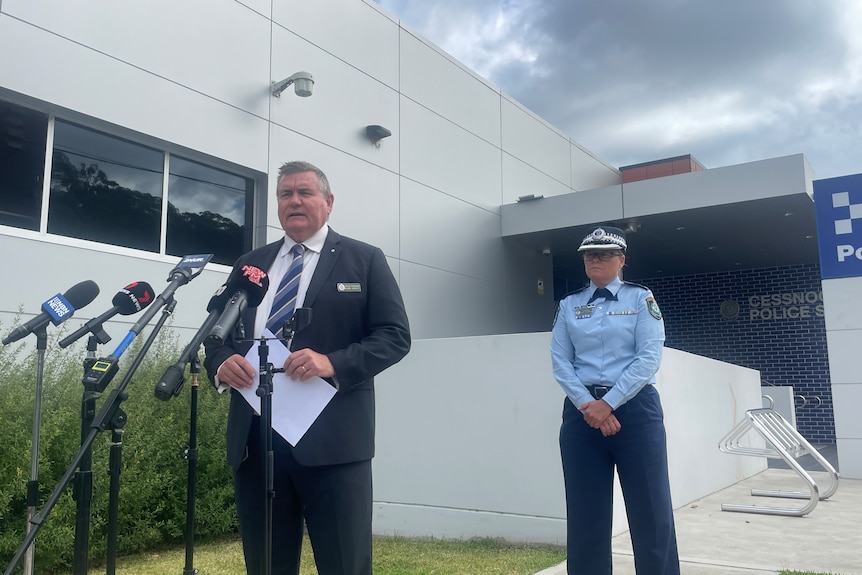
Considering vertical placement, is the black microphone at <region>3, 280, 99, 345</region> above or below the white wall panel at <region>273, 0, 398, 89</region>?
below

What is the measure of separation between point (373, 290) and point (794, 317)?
625 inches

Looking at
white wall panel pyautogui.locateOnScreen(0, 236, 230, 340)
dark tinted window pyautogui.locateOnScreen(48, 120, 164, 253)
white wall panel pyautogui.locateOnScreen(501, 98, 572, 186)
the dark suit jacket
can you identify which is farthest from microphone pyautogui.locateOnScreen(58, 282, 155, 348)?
white wall panel pyautogui.locateOnScreen(501, 98, 572, 186)

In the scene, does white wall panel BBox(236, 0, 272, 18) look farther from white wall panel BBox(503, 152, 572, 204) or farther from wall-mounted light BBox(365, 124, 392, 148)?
white wall panel BBox(503, 152, 572, 204)

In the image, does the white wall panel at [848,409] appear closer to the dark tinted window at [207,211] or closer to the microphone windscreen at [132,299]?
the dark tinted window at [207,211]

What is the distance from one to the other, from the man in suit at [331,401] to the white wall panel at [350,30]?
23.1 ft

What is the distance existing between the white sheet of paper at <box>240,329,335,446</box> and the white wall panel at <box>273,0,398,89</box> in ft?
24.2

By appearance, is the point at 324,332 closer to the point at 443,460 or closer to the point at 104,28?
the point at 443,460

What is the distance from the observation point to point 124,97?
6.90 metres

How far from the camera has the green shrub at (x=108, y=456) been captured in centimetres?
468

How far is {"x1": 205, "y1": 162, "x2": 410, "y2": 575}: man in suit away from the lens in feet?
7.09

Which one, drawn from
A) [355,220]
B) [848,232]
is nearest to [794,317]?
[848,232]

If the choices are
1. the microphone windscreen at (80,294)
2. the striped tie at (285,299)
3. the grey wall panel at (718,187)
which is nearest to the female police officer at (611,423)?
the striped tie at (285,299)

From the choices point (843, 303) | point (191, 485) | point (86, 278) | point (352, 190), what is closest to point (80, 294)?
point (191, 485)

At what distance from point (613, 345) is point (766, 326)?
47.3 feet
